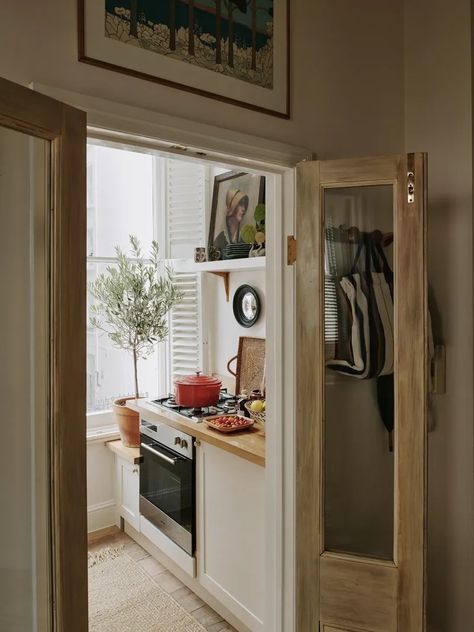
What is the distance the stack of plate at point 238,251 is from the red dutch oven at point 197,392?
763 millimetres

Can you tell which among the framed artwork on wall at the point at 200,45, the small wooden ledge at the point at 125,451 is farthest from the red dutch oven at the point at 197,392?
the framed artwork on wall at the point at 200,45

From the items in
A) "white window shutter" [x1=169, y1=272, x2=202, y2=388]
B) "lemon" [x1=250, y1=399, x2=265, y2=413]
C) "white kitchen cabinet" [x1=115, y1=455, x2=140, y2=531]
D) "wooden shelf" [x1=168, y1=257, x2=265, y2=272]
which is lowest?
"white kitchen cabinet" [x1=115, y1=455, x2=140, y2=531]

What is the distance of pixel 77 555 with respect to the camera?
45.9 inches

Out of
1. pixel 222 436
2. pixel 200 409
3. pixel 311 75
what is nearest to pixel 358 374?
pixel 222 436

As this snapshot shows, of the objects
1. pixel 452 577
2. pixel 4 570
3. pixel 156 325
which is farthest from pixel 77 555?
pixel 156 325

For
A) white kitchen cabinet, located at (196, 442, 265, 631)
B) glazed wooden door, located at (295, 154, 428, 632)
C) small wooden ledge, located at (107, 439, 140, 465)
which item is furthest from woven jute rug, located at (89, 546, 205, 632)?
glazed wooden door, located at (295, 154, 428, 632)

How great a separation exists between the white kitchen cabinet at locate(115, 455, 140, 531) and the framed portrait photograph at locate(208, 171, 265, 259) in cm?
155

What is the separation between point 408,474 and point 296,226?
2.92 feet

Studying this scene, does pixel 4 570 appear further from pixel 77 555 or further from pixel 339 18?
pixel 339 18

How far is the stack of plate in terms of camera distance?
2.94 metres

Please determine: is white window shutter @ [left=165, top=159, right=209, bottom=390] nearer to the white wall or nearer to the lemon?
the white wall

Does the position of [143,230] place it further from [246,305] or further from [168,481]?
[168,481]

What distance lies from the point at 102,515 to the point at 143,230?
2.13 meters

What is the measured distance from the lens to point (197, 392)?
2.83 m
